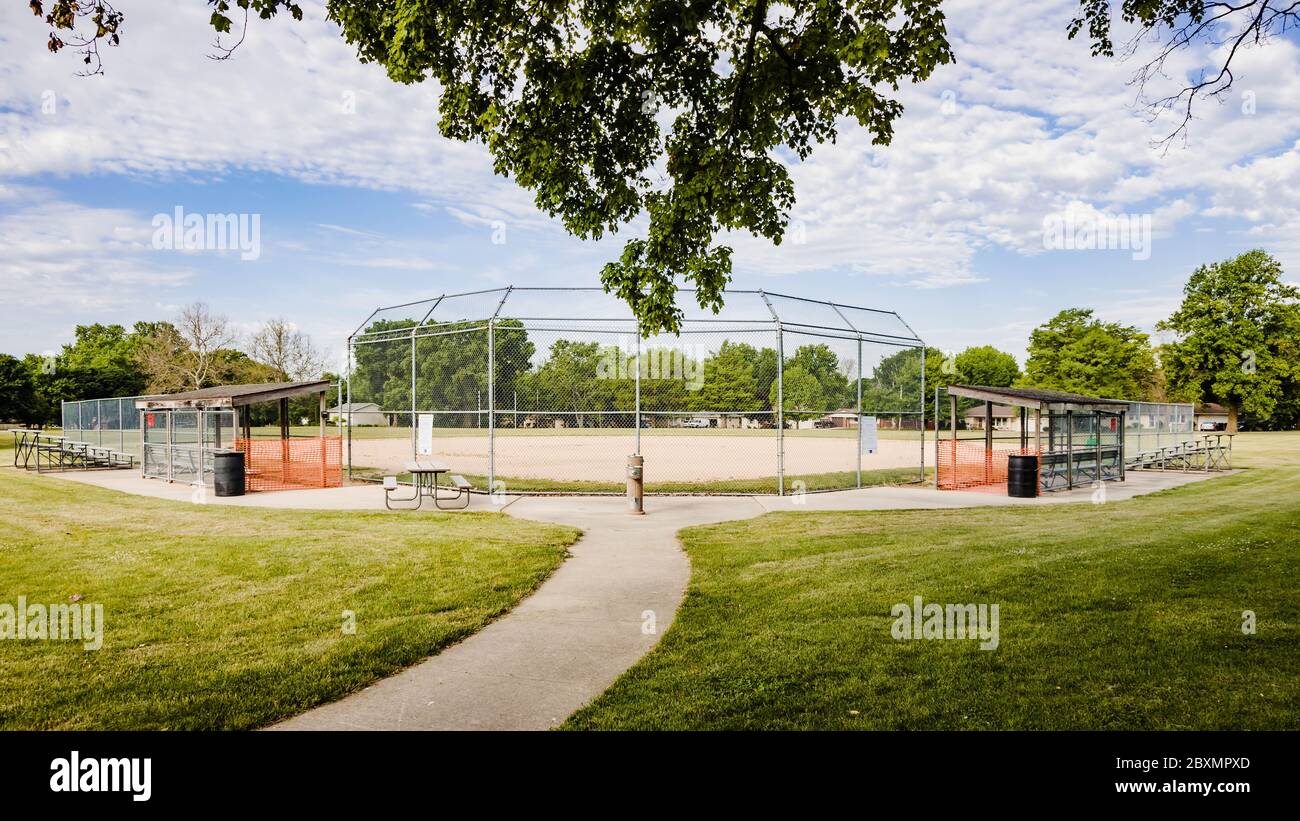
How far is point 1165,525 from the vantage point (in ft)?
38.0

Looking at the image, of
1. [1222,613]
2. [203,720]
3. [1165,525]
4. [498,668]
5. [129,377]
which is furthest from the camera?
[129,377]

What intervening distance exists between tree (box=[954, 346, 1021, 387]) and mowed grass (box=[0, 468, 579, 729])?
106707 millimetres

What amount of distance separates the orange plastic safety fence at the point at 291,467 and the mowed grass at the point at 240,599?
181 inches

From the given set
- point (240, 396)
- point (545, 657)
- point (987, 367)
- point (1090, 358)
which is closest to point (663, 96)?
point (545, 657)

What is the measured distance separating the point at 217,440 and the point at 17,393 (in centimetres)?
4408

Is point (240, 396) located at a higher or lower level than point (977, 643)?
higher

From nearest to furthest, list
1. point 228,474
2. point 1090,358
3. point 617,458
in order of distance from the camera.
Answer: point 228,474, point 617,458, point 1090,358

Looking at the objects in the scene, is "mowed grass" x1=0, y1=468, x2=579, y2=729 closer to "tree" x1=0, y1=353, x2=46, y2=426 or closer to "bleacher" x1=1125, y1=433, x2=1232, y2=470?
"bleacher" x1=1125, y1=433, x2=1232, y2=470

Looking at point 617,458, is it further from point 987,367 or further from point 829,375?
point 987,367

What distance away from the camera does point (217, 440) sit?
60.3 feet

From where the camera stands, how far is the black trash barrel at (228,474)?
15.9 m
